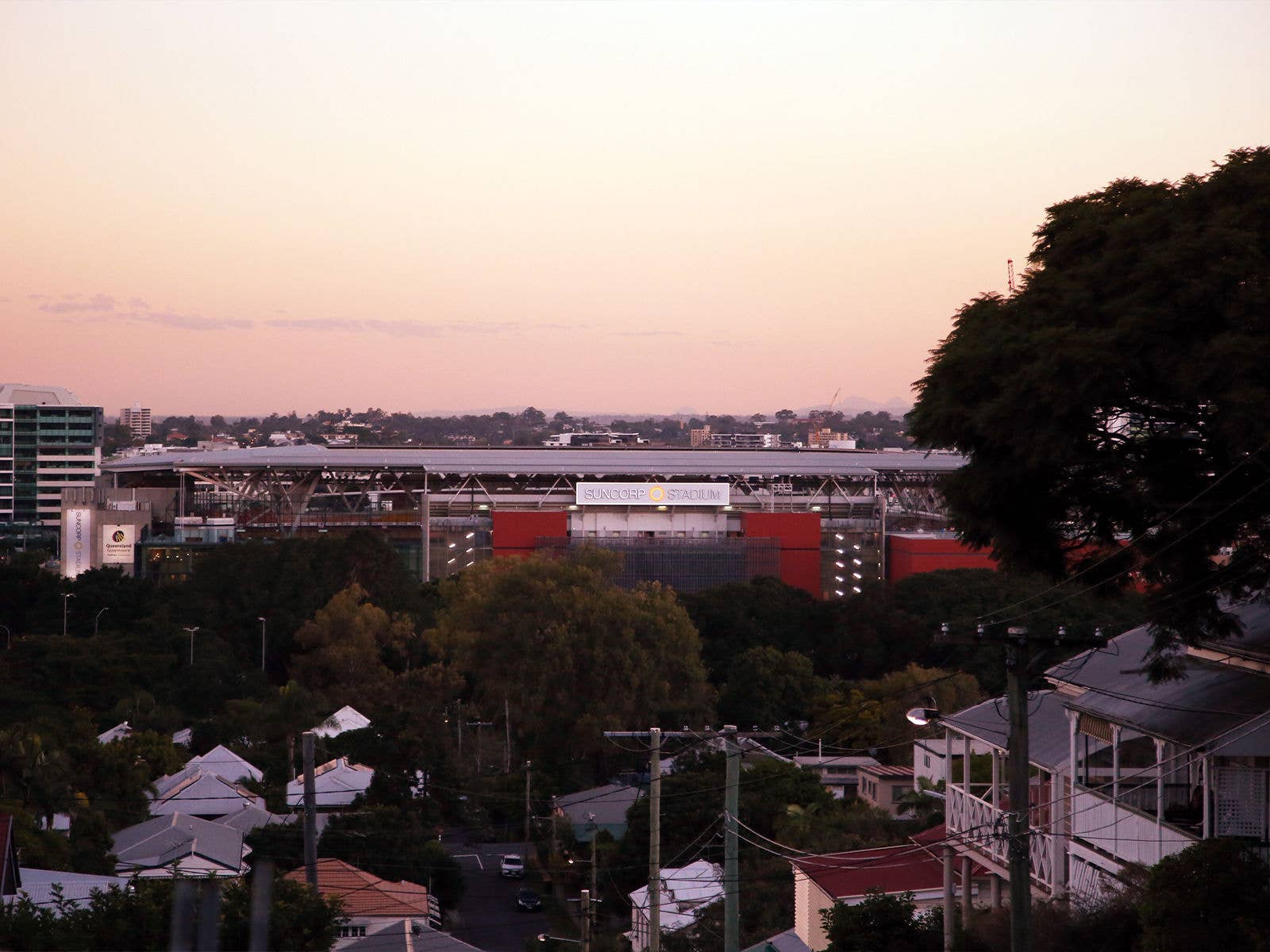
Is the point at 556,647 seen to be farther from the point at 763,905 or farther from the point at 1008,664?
the point at 1008,664

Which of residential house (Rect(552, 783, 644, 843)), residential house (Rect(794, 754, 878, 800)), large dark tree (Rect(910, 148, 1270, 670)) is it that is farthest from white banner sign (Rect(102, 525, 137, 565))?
large dark tree (Rect(910, 148, 1270, 670))

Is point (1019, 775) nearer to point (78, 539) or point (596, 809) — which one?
point (596, 809)

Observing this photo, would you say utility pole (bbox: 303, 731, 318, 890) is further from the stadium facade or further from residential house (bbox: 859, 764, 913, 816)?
the stadium facade

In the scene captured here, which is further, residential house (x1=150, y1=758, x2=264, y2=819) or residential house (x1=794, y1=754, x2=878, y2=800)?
residential house (x1=794, y1=754, x2=878, y2=800)

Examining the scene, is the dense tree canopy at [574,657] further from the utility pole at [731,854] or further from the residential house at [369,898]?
the utility pole at [731,854]

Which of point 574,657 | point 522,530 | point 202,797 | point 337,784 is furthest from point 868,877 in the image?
point 522,530

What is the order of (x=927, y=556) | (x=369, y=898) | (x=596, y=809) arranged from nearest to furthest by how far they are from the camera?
(x=369, y=898), (x=596, y=809), (x=927, y=556)
